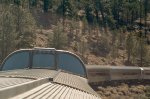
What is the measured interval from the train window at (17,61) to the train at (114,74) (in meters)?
26.6

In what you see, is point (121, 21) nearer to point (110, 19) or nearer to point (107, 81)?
point (110, 19)

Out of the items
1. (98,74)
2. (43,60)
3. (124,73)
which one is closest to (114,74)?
(124,73)

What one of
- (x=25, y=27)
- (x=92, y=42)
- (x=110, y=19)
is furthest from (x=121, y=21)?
(x=25, y=27)

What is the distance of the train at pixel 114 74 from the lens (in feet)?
191

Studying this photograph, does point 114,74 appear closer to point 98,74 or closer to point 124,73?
point 124,73

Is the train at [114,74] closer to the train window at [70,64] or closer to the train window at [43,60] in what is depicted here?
the train window at [70,64]

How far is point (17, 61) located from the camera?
30453 mm

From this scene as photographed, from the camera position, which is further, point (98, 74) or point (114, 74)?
point (114, 74)

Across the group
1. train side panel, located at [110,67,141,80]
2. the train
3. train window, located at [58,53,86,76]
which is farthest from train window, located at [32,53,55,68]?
train side panel, located at [110,67,141,80]

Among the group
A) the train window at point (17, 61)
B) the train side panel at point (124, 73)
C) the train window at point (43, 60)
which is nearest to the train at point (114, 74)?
the train side panel at point (124, 73)

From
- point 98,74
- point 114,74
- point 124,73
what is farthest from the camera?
point 124,73

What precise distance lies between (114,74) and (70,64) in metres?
30.1

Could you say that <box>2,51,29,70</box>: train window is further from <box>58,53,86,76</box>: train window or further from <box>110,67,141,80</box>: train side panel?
<box>110,67,141,80</box>: train side panel

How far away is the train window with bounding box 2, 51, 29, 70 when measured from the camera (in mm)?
30156
